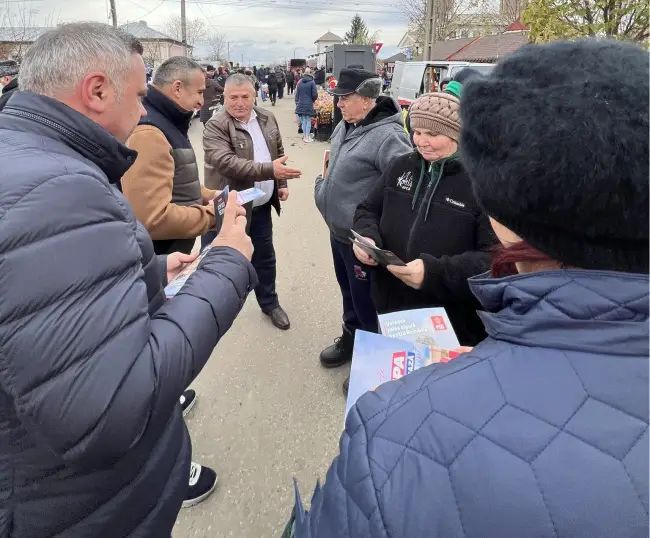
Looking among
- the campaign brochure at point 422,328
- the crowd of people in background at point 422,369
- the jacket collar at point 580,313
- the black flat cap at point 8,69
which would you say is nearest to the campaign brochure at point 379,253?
the campaign brochure at point 422,328

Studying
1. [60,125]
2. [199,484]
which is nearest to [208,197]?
[199,484]

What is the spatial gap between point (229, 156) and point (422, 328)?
2.25m

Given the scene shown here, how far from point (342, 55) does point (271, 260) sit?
15.3 metres

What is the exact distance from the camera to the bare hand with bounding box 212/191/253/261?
4.39ft

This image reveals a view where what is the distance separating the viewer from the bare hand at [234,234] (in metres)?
1.34

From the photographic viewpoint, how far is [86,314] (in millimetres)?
818

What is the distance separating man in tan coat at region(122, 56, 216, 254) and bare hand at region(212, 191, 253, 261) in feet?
2.87

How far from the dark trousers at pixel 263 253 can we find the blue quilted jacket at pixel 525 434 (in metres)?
2.88

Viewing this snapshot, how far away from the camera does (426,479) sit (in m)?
0.58

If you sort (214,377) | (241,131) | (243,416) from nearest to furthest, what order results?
(243,416) < (214,377) < (241,131)

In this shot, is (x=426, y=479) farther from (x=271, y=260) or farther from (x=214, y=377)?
(x=271, y=260)

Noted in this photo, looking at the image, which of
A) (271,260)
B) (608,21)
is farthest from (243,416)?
(608,21)

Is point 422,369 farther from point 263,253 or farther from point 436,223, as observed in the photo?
point 263,253

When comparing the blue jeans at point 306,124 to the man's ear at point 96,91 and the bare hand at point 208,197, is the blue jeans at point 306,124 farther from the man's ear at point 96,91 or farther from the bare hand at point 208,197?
the man's ear at point 96,91
